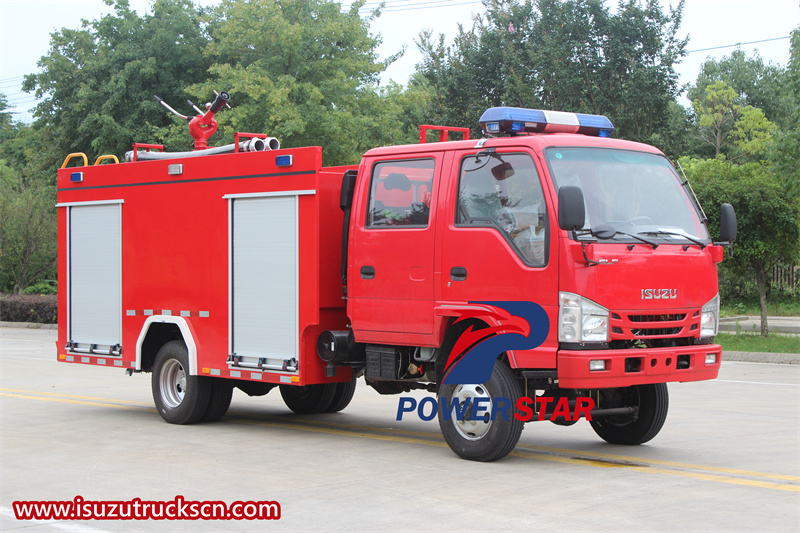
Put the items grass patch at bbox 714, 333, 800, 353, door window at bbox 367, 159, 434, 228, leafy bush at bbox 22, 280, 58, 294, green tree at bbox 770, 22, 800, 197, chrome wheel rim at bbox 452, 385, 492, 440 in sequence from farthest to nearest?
1. leafy bush at bbox 22, 280, 58, 294
2. grass patch at bbox 714, 333, 800, 353
3. green tree at bbox 770, 22, 800, 197
4. door window at bbox 367, 159, 434, 228
5. chrome wheel rim at bbox 452, 385, 492, 440

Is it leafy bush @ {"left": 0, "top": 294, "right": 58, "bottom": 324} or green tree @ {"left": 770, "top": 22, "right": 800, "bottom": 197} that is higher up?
green tree @ {"left": 770, "top": 22, "right": 800, "bottom": 197}

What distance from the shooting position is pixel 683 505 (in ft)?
21.9

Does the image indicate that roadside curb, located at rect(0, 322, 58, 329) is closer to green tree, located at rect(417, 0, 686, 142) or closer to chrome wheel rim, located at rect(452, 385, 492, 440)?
green tree, located at rect(417, 0, 686, 142)

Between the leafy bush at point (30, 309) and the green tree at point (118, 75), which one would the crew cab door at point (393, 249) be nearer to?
the green tree at point (118, 75)

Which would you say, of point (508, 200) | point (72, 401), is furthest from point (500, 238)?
point (72, 401)

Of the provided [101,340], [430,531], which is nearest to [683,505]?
[430,531]

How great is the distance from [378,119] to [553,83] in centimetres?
542

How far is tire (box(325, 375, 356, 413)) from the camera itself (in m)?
Answer: 11.7

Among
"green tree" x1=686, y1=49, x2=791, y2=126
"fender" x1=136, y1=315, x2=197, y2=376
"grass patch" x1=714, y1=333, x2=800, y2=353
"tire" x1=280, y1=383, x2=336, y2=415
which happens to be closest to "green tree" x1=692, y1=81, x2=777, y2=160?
"green tree" x1=686, y1=49, x2=791, y2=126

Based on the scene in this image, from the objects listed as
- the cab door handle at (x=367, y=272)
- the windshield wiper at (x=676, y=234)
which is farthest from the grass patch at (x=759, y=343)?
the cab door handle at (x=367, y=272)

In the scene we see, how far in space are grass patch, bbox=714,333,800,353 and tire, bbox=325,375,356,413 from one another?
10.7 meters

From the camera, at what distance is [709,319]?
27.9 feet

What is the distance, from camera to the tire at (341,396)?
1167 cm

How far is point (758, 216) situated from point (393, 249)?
44.1 feet
